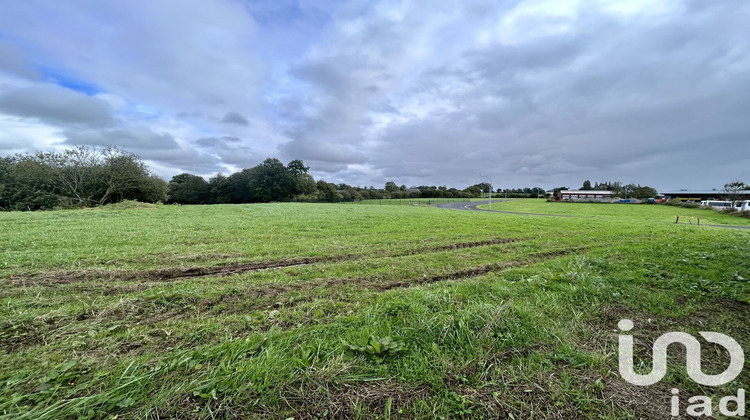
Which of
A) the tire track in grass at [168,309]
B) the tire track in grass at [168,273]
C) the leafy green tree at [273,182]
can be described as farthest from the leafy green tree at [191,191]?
the tire track in grass at [168,309]

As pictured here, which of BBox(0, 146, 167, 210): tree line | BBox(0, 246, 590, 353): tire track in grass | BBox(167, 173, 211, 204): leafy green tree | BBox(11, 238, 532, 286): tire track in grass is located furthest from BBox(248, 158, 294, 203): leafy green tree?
BBox(0, 246, 590, 353): tire track in grass

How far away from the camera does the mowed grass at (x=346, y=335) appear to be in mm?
2131

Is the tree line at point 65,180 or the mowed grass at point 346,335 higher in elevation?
the tree line at point 65,180

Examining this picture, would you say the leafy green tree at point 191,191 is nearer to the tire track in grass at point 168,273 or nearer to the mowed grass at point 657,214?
the mowed grass at point 657,214

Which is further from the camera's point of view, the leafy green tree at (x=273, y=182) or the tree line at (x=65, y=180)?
the leafy green tree at (x=273, y=182)

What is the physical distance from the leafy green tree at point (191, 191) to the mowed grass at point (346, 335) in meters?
75.2

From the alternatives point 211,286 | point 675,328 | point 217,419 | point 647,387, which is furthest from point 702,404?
point 211,286

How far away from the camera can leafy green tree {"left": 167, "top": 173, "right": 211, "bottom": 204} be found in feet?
227

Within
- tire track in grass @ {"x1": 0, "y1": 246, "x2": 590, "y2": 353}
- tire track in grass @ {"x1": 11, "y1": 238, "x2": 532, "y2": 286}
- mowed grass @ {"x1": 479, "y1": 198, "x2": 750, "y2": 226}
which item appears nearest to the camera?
tire track in grass @ {"x1": 0, "y1": 246, "x2": 590, "y2": 353}

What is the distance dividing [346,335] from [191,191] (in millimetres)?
83335

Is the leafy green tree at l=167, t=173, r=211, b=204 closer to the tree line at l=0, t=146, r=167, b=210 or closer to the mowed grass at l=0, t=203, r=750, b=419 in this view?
the tree line at l=0, t=146, r=167, b=210

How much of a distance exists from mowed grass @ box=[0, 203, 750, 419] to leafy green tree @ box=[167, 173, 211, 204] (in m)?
75.2

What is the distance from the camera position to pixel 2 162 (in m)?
32.6

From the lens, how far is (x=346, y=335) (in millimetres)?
3021
